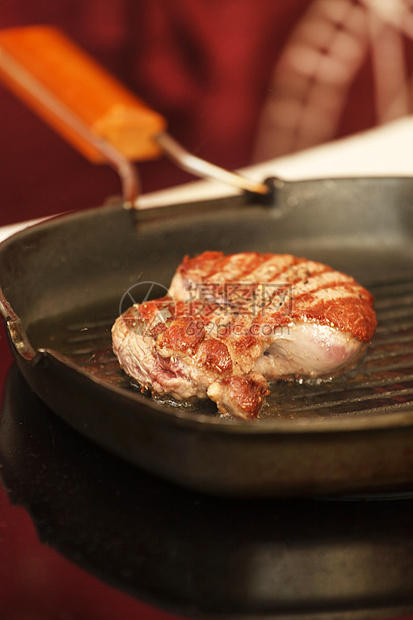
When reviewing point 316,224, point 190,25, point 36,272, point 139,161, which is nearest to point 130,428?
point 36,272

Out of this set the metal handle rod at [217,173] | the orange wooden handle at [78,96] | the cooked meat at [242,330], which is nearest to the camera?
the cooked meat at [242,330]

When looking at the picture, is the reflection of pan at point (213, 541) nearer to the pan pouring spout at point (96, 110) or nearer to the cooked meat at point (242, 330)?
the cooked meat at point (242, 330)

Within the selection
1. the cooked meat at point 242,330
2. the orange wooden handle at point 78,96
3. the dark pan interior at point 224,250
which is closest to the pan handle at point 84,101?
the orange wooden handle at point 78,96

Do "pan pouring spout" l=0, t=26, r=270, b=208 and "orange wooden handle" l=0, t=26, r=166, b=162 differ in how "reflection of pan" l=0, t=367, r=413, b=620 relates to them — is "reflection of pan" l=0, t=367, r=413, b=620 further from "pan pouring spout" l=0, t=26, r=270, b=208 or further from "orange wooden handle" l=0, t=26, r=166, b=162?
"orange wooden handle" l=0, t=26, r=166, b=162

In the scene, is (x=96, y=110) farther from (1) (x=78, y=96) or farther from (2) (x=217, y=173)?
(2) (x=217, y=173)

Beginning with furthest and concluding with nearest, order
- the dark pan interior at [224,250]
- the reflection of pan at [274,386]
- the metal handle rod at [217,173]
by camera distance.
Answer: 1. the metal handle rod at [217,173]
2. the dark pan interior at [224,250]
3. the reflection of pan at [274,386]

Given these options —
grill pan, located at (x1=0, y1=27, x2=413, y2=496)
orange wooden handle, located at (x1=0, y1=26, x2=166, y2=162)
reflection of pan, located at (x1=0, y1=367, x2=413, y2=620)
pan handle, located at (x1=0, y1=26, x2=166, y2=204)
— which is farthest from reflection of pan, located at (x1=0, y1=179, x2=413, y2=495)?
orange wooden handle, located at (x1=0, y1=26, x2=166, y2=162)
